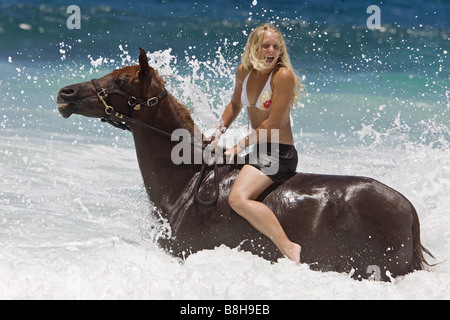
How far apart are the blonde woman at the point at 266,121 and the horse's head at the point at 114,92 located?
66 centimetres

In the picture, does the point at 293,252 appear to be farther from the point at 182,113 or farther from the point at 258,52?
the point at 258,52

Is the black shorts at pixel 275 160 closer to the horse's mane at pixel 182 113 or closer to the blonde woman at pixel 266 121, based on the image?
the blonde woman at pixel 266 121

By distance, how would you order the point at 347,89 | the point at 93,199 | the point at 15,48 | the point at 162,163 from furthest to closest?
the point at 15,48 < the point at 347,89 < the point at 93,199 < the point at 162,163

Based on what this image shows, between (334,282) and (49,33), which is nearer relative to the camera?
(334,282)

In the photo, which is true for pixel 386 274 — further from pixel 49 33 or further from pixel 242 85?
pixel 49 33

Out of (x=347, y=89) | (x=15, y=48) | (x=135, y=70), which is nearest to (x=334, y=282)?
(x=135, y=70)

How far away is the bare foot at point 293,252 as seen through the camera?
11.6ft

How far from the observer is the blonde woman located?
140 inches

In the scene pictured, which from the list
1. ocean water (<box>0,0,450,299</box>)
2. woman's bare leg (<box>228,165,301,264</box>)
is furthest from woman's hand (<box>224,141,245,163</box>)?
ocean water (<box>0,0,450,299</box>)

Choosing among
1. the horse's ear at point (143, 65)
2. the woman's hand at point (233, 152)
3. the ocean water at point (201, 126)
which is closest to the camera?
the ocean water at point (201, 126)

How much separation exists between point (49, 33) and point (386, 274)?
43.8ft

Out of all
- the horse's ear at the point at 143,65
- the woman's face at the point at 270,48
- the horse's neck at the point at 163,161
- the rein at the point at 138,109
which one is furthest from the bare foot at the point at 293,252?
the horse's ear at the point at 143,65

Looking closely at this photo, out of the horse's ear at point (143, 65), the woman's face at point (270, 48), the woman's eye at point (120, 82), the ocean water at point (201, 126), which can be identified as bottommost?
the ocean water at point (201, 126)

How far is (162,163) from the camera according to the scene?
3863mm
